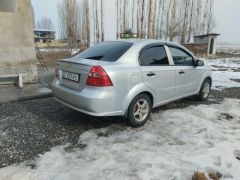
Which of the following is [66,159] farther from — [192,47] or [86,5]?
[86,5]

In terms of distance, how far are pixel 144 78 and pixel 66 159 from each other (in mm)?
1927

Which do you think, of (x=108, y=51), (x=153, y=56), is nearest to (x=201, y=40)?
(x=153, y=56)

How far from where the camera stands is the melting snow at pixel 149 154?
2889mm

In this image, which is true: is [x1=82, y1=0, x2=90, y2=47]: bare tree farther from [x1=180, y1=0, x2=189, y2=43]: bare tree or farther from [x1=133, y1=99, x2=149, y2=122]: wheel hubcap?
[x1=133, y1=99, x2=149, y2=122]: wheel hubcap

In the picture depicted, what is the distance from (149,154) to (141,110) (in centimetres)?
115

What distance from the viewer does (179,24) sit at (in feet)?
101

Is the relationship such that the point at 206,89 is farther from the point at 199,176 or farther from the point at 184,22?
the point at 184,22

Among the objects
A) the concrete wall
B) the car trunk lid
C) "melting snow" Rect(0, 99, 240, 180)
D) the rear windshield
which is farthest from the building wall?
the car trunk lid

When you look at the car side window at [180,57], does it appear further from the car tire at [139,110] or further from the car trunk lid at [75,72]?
the car trunk lid at [75,72]

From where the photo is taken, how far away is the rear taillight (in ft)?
12.0

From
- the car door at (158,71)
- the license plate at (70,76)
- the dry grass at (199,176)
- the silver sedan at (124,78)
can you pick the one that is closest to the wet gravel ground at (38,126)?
the silver sedan at (124,78)

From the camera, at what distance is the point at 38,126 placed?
427 cm

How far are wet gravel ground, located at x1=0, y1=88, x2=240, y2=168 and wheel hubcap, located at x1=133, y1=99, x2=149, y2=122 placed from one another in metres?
0.32

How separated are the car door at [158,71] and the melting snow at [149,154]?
572 mm
